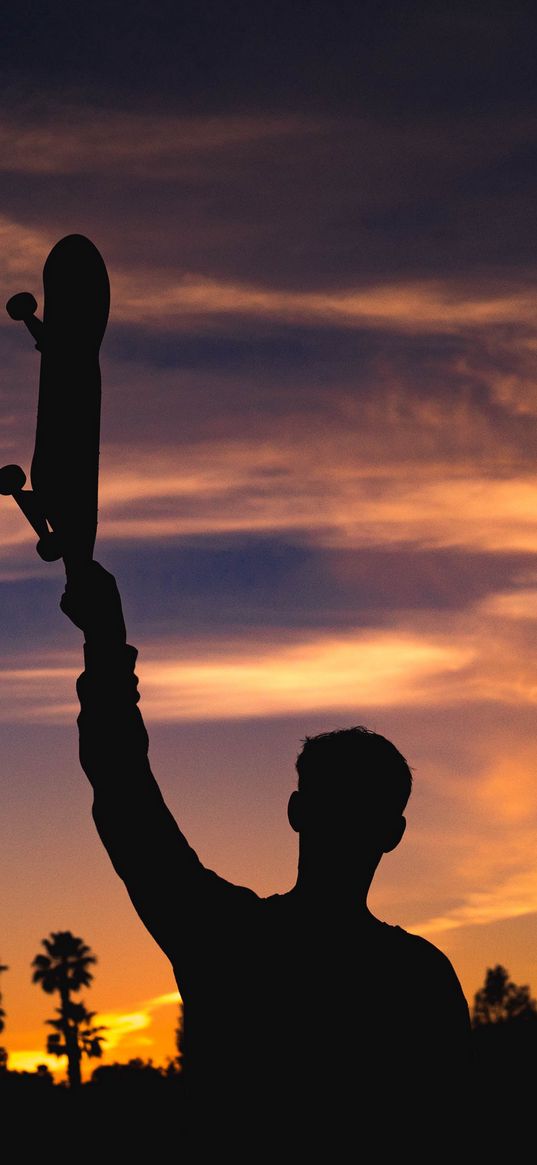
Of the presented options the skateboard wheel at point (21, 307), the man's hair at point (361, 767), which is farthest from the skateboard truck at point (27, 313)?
the man's hair at point (361, 767)

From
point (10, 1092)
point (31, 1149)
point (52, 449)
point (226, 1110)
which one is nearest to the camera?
point (226, 1110)

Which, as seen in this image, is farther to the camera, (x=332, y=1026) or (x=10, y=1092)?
(x=10, y=1092)

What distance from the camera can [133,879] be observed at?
2328 mm

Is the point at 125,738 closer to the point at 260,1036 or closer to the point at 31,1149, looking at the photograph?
the point at 260,1036

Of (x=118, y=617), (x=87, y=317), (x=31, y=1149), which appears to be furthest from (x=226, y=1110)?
(x=31, y=1149)

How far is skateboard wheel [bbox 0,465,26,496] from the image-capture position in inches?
103

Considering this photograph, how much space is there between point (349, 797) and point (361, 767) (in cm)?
6

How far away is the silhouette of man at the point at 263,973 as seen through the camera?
2316mm

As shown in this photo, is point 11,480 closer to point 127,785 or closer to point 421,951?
point 127,785

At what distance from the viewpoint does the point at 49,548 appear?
250 cm

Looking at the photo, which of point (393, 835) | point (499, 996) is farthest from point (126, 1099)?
point (499, 996)

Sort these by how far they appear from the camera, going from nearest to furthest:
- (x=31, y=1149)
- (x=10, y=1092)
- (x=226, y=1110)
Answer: (x=226, y=1110), (x=31, y=1149), (x=10, y=1092)

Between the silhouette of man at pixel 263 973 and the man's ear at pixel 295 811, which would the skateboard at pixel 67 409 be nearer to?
the silhouette of man at pixel 263 973

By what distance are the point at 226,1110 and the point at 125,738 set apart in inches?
24.7
